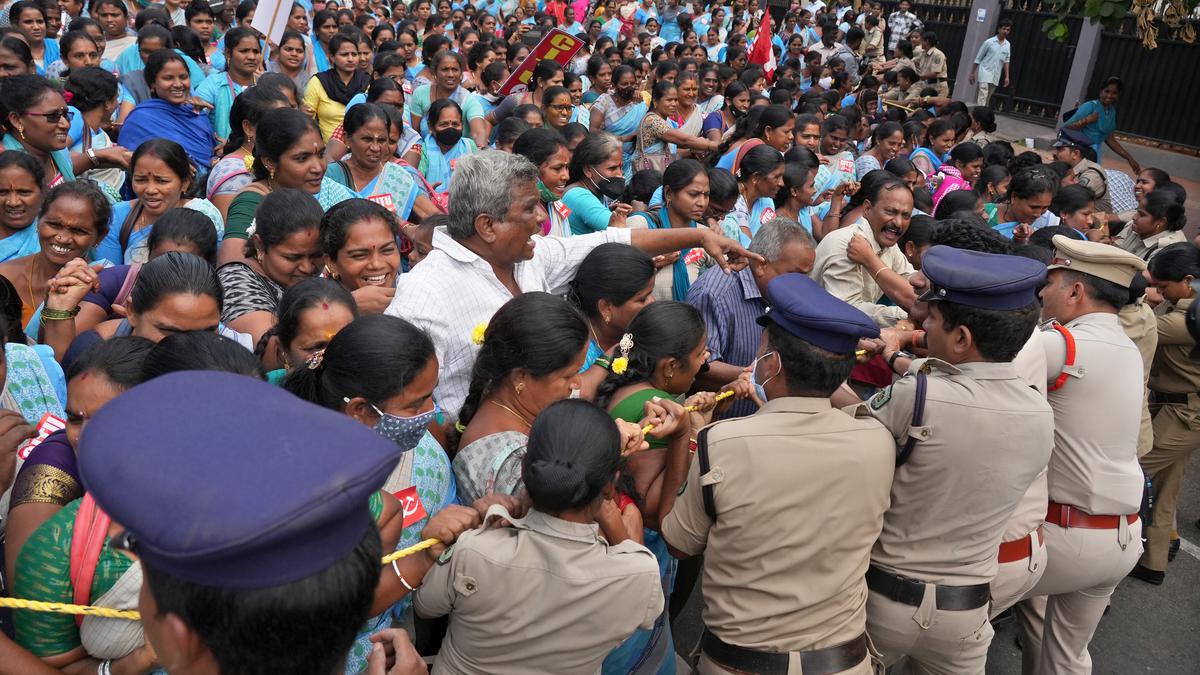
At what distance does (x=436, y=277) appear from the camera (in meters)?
3.29

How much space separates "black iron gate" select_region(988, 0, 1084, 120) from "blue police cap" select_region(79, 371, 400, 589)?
734 inches

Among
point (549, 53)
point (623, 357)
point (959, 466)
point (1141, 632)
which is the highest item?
point (549, 53)

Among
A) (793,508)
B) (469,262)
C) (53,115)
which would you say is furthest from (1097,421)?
(53,115)

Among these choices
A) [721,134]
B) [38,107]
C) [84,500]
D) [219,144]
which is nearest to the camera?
[84,500]

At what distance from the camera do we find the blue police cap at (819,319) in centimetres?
249

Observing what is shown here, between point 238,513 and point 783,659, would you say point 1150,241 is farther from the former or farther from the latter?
point 238,513

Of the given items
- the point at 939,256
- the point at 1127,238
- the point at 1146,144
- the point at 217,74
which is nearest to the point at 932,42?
the point at 1146,144

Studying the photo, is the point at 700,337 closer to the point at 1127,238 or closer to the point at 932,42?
the point at 1127,238

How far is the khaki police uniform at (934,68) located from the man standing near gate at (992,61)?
156cm

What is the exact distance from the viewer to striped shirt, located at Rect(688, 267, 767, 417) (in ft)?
13.5

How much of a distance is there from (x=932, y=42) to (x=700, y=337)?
47.4 feet

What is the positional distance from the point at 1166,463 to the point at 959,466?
2886 millimetres

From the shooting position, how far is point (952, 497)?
108 inches

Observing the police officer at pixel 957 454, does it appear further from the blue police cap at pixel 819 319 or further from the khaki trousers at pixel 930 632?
the blue police cap at pixel 819 319
